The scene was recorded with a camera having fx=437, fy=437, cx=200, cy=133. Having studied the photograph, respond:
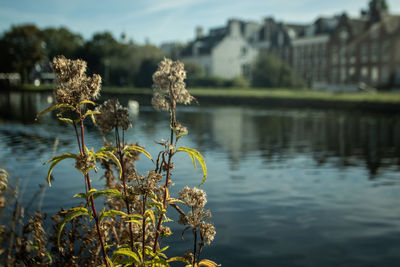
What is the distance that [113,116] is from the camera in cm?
272

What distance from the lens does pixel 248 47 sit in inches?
3556

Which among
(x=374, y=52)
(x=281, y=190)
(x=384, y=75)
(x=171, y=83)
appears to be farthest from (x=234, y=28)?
(x=171, y=83)

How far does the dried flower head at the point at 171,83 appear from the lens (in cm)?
283

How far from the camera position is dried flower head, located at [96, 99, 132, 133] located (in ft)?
8.93

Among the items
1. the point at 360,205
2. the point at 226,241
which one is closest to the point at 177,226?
the point at 226,241

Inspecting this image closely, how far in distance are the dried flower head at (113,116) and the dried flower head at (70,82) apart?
112 millimetres

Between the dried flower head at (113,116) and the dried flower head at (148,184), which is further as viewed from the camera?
the dried flower head at (148,184)

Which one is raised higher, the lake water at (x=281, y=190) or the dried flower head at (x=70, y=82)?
the dried flower head at (x=70, y=82)

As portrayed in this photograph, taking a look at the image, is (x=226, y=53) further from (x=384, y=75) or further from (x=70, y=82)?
(x=70, y=82)

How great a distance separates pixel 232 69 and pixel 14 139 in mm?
74105

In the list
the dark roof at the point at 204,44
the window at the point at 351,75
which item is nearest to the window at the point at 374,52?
the window at the point at 351,75

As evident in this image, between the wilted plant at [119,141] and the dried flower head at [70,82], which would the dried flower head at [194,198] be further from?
the dried flower head at [70,82]

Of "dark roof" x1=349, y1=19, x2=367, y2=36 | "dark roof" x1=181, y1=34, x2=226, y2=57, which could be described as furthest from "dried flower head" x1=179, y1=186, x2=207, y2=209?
"dark roof" x1=181, y1=34, x2=226, y2=57

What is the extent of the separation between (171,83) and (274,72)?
65.6 meters
